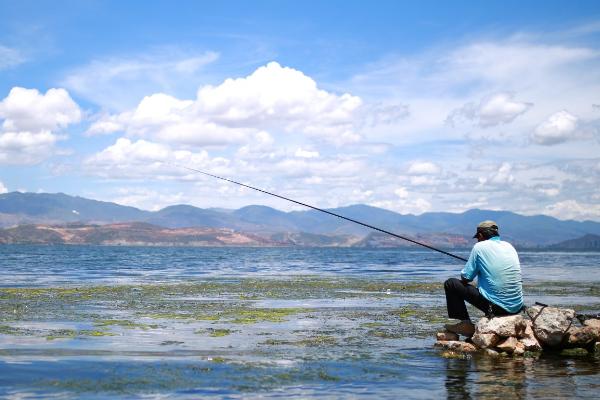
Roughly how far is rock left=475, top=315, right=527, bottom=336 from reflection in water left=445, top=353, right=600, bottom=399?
2.32 feet

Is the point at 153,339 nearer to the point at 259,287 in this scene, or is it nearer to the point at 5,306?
the point at 5,306

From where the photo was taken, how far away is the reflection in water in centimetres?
1066

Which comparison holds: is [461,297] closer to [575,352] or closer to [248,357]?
[575,352]

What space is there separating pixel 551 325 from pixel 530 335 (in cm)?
50

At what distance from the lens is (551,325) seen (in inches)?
584

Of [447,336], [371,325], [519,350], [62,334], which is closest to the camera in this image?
[519,350]

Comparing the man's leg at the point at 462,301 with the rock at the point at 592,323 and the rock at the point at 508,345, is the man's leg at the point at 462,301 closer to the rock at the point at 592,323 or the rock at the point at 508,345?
the rock at the point at 508,345

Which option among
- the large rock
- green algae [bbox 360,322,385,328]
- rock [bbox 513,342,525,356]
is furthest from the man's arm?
green algae [bbox 360,322,385,328]

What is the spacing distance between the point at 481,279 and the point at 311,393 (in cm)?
604

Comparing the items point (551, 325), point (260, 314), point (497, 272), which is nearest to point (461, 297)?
point (497, 272)

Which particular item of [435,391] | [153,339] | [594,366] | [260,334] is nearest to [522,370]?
[594,366]

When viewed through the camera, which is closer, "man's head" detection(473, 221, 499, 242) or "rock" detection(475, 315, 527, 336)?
"rock" detection(475, 315, 527, 336)

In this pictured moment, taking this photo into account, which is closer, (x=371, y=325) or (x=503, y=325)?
(x=503, y=325)

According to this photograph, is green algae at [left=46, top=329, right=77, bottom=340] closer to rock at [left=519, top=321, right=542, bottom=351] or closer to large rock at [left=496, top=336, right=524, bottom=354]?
large rock at [left=496, top=336, right=524, bottom=354]
